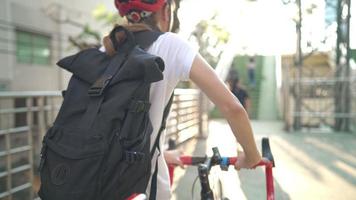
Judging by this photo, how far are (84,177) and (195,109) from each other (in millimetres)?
6604

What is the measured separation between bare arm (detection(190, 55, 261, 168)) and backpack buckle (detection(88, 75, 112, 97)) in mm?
301

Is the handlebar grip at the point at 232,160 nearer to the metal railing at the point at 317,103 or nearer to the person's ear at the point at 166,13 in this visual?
Answer: the person's ear at the point at 166,13

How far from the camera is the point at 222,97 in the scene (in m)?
1.39

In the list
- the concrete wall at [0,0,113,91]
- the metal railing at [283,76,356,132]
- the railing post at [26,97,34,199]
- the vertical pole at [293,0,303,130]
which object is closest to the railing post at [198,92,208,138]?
the metal railing at [283,76,356,132]

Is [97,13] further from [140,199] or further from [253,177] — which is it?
[140,199]

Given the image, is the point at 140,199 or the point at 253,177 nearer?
the point at 140,199

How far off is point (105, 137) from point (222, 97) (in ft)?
1.47

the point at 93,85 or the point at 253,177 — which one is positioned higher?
the point at 93,85

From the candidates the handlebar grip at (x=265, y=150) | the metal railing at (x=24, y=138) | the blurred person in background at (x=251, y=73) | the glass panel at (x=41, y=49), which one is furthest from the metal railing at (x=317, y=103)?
the glass panel at (x=41, y=49)

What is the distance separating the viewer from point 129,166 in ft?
3.97

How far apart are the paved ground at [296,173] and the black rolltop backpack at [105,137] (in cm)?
103

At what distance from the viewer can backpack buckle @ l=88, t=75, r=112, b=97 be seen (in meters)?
1.24

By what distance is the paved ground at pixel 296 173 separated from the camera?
3.54 meters

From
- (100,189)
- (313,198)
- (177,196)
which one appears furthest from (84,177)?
(313,198)
